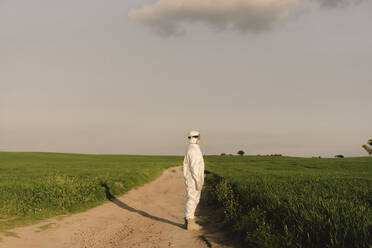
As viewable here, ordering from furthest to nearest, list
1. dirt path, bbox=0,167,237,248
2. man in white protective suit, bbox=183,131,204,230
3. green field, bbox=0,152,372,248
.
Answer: man in white protective suit, bbox=183,131,204,230, dirt path, bbox=0,167,237,248, green field, bbox=0,152,372,248

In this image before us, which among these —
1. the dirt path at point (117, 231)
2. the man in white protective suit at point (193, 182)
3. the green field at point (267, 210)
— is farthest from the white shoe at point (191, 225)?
the green field at point (267, 210)

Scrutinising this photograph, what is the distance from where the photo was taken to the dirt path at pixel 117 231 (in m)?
9.10

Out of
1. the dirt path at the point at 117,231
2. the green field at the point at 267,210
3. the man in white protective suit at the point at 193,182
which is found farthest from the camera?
the man in white protective suit at the point at 193,182

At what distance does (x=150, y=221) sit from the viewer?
40.2ft

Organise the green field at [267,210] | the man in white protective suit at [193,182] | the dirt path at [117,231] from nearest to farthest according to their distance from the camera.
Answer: the green field at [267,210], the dirt path at [117,231], the man in white protective suit at [193,182]

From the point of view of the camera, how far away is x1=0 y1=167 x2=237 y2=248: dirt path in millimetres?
9102

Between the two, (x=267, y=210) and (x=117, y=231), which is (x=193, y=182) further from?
(x=117, y=231)

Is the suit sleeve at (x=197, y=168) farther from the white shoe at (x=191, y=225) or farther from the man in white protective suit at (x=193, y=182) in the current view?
the white shoe at (x=191, y=225)

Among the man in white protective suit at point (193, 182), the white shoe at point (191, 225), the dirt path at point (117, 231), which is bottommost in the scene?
the dirt path at point (117, 231)

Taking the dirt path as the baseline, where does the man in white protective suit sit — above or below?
above

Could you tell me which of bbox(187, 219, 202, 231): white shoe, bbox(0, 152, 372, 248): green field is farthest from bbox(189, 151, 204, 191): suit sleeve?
bbox(0, 152, 372, 248): green field

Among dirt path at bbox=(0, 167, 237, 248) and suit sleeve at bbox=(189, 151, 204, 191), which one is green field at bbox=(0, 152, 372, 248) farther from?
suit sleeve at bbox=(189, 151, 204, 191)

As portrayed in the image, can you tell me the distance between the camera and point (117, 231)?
35.6ft

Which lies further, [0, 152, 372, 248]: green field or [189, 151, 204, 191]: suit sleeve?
[189, 151, 204, 191]: suit sleeve
